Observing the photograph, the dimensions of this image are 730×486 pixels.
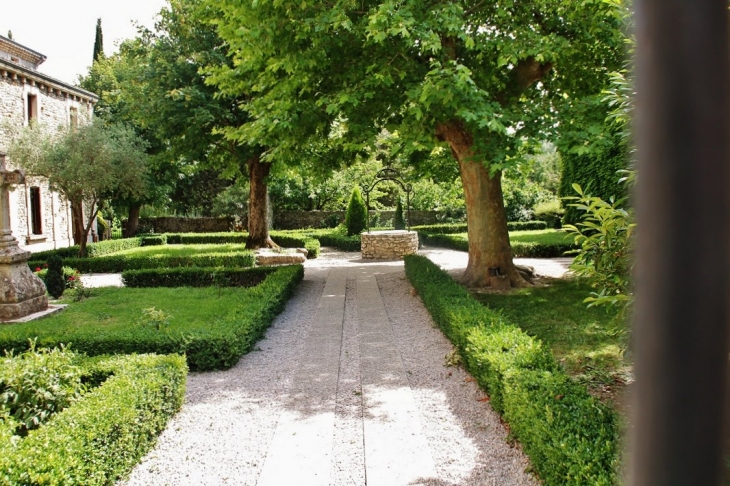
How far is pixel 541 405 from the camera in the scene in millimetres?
4617

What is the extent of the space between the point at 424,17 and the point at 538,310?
5857 millimetres

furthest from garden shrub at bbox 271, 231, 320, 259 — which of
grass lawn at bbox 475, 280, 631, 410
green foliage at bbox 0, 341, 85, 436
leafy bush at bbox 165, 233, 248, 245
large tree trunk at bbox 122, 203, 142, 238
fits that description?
green foliage at bbox 0, 341, 85, 436

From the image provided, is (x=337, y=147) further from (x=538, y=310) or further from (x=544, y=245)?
(x=544, y=245)

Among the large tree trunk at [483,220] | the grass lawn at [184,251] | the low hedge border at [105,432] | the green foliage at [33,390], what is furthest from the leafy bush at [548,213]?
the green foliage at [33,390]

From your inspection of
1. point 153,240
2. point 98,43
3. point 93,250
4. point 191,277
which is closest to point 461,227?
point 153,240

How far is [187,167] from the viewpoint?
104ft

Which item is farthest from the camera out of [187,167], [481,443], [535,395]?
[187,167]

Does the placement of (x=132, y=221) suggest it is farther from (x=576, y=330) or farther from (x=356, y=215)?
(x=576, y=330)

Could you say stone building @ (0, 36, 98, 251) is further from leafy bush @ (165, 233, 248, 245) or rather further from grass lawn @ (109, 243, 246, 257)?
leafy bush @ (165, 233, 248, 245)

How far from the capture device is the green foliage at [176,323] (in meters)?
7.96

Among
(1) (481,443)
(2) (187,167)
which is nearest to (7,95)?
(2) (187,167)

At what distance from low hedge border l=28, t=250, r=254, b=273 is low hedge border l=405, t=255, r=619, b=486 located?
37.1 feet

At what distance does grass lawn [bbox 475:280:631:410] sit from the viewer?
6.46 metres

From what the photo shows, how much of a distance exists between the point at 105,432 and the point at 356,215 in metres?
24.9
